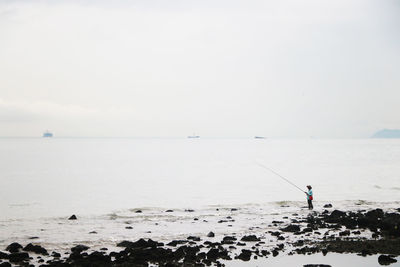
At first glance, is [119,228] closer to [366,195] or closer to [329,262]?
[329,262]

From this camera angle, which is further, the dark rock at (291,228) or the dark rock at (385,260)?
the dark rock at (291,228)

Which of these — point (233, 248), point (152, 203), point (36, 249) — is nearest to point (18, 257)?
point (36, 249)

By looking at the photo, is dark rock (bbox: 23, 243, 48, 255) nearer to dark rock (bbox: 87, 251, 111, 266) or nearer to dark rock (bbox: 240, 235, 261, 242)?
dark rock (bbox: 87, 251, 111, 266)

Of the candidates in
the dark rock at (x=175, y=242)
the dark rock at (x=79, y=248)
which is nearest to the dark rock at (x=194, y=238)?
the dark rock at (x=175, y=242)

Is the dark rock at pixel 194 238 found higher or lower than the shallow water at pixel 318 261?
lower

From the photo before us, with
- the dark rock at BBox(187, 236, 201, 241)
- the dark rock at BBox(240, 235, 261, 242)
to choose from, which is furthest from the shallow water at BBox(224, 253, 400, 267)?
the dark rock at BBox(187, 236, 201, 241)

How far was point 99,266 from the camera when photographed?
46.9ft

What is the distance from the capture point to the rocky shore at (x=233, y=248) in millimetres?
15086

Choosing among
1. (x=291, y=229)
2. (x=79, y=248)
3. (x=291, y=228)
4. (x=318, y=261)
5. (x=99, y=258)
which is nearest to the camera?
(x=318, y=261)

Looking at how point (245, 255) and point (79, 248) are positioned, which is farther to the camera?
point (79, 248)

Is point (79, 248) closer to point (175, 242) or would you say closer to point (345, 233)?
point (175, 242)

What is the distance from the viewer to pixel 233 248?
56.0 feet

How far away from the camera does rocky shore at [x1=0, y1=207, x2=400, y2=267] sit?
15086 mm

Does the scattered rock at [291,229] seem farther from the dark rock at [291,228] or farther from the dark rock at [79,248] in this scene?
the dark rock at [79,248]
